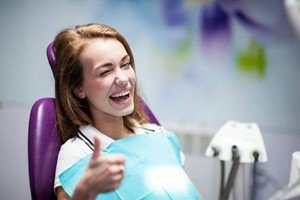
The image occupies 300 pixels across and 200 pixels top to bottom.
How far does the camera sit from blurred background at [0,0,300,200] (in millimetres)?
1895

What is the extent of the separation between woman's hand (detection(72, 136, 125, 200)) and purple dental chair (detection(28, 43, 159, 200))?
0.47 m

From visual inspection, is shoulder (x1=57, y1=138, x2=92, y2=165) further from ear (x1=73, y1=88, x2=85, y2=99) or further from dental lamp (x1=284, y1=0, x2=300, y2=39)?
dental lamp (x1=284, y1=0, x2=300, y2=39)

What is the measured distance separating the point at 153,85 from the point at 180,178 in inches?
34.7

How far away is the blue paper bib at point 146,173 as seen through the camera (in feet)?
3.75

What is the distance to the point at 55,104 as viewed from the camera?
1309 mm

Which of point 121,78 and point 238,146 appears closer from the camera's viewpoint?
point 121,78

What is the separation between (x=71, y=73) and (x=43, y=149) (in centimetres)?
26

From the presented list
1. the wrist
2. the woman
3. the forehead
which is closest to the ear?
the woman

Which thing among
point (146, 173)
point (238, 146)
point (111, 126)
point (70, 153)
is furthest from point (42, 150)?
point (238, 146)

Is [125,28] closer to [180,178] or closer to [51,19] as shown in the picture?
[51,19]

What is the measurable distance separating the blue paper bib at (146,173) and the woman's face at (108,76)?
13 cm

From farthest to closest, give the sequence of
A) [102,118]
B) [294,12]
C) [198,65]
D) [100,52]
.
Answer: [198,65], [102,118], [100,52], [294,12]

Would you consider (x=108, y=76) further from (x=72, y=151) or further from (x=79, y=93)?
(x=72, y=151)

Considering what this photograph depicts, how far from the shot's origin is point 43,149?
1230mm
